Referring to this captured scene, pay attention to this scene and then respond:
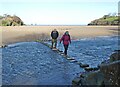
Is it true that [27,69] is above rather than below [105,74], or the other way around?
below

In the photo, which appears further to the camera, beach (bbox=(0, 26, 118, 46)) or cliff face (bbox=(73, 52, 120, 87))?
beach (bbox=(0, 26, 118, 46))

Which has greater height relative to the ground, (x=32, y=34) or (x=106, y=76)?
(x=106, y=76)

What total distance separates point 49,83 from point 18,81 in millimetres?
1562

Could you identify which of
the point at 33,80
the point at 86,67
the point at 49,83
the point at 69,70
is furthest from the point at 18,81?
the point at 86,67

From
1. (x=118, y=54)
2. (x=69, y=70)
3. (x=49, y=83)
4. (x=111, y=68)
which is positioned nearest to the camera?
(x=111, y=68)

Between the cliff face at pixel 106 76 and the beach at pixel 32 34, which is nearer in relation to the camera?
the cliff face at pixel 106 76

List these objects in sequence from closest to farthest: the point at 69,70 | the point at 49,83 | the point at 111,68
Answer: the point at 111,68 → the point at 49,83 → the point at 69,70

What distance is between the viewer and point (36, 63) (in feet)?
55.1

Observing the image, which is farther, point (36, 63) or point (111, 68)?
point (36, 63)

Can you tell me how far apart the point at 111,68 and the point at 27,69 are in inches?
290

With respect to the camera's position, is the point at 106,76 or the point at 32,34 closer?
the point at 106,76

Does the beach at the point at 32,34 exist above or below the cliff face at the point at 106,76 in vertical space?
below

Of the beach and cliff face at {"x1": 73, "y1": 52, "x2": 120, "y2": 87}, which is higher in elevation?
cliff face at {"x1": 73, "y1": 52, "x2": 120, "y2": 87}

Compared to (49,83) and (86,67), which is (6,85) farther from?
(86,67)
